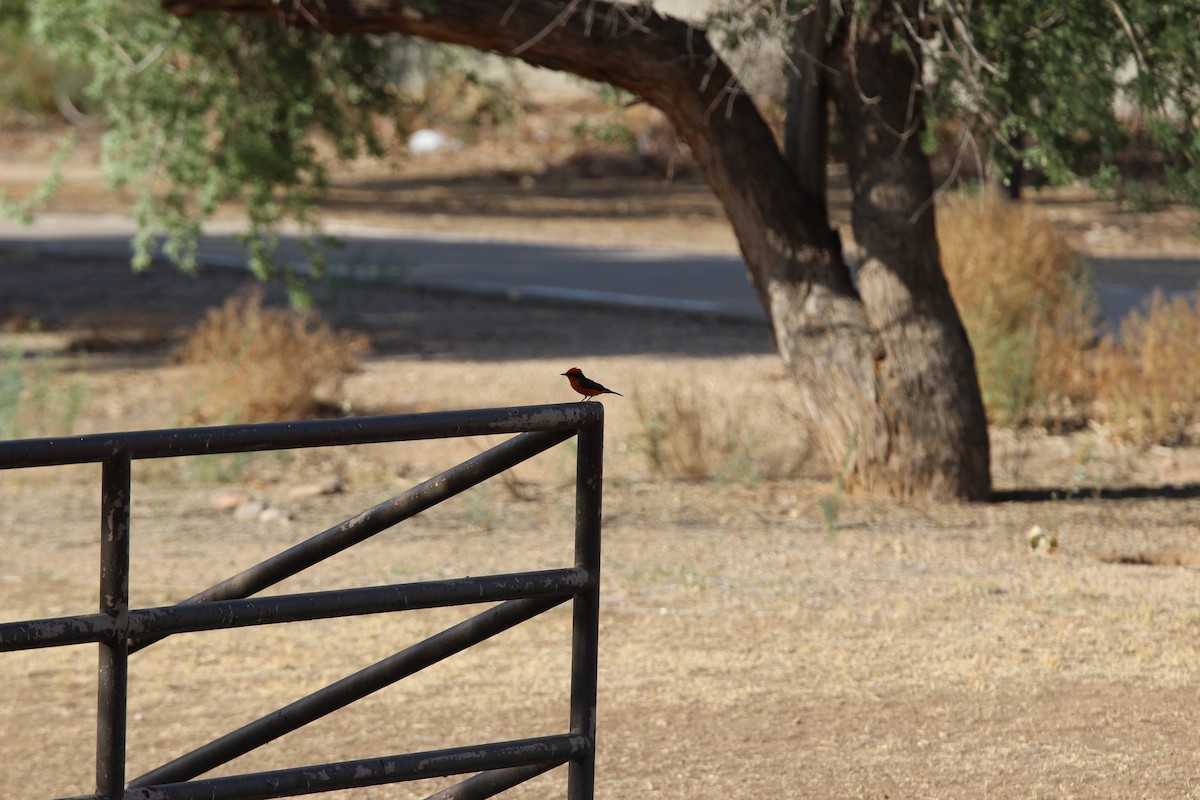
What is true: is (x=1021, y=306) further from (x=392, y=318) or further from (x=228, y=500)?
(x=392, y=318)

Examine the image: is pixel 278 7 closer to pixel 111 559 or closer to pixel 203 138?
pixel 203 138

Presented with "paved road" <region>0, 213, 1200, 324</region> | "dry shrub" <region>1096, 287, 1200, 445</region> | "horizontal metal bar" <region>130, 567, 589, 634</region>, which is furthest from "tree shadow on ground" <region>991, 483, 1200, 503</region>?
"paved road" <region>0, 213, 1200, 324</region>

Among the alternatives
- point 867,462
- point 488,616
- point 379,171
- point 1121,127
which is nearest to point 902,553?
point 867,462

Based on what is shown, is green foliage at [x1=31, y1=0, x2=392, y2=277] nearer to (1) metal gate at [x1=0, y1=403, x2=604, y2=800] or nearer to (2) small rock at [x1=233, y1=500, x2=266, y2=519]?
(2) small rock at [x1=233, y1=500, x2=266, y2=519]

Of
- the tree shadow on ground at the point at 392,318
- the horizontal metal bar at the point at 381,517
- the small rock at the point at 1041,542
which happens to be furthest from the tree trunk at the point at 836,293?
the tree shadow on ground at the point at 392,318

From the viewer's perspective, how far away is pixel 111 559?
104 inches

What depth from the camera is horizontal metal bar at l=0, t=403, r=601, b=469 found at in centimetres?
255

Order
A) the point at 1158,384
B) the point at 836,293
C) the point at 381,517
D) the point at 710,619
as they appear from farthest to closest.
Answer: the point at 1158,384 → the point at 836,293 → the point at 710,619 → the point at 381,517

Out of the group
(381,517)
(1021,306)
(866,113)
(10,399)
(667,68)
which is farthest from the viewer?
(1021,306)

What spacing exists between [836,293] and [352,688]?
5.11m

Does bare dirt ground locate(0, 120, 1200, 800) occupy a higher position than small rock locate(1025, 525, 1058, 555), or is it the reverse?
small rock locate(1025, 525, 1058, 555)

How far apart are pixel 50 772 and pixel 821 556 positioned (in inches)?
133

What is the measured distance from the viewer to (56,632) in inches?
103

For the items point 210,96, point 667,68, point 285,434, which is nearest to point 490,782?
point 285,434
